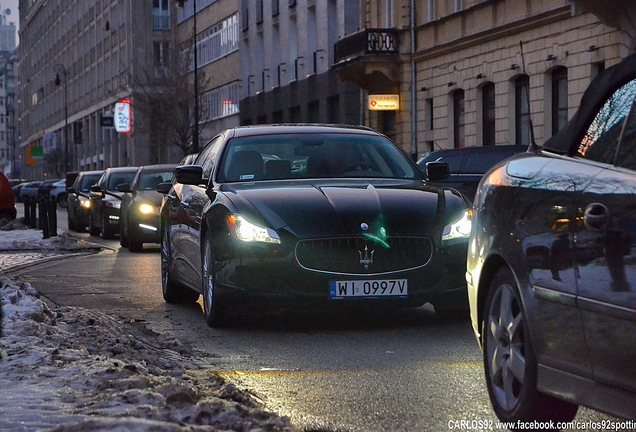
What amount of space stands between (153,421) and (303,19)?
52445 mm

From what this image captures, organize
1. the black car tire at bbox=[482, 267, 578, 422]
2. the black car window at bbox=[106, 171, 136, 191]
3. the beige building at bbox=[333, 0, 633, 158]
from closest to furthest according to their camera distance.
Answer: the black car tire at bbox=[482, 267, 578, 422], the black car window at bbox=[106, 171, 136, 191], the beige building at bbox=[333, 0, 633, 158]

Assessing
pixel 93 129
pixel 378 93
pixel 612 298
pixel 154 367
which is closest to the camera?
pixel 612 298

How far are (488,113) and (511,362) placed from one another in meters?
33.1

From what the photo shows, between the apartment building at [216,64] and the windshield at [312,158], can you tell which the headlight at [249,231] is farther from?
the apartment building at [216,64]

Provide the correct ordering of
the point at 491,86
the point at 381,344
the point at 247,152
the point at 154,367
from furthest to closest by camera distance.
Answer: the point at 491,86, the point at 247,152, the point at 381,344, the point at 154,367

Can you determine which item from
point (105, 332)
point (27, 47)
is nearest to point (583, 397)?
point (105, 332)

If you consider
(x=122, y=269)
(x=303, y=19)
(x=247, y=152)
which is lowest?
(x=122, y=269)

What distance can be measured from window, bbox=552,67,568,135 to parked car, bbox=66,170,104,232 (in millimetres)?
11431

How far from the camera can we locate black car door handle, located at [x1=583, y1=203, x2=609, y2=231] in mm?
4895

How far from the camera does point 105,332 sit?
970 cm

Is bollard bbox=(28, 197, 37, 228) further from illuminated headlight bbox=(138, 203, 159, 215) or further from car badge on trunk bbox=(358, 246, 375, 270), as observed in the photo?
car badge on trunk bbox=(358, 246, 375, 270)

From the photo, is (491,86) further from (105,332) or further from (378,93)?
(105,332)

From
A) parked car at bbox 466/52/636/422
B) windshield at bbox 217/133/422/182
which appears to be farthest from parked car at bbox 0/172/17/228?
parked car at bbox 466/52/636/422

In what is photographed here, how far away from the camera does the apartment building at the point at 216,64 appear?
2817 inches
